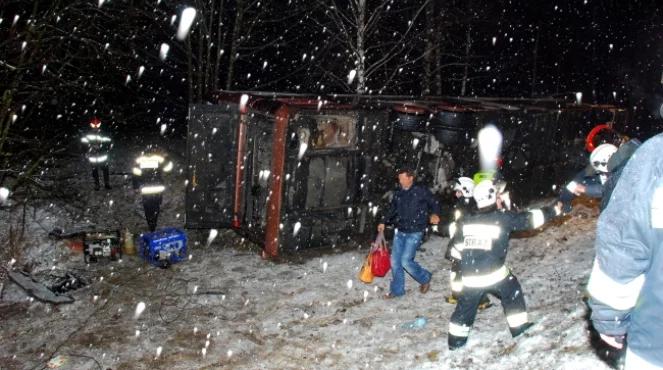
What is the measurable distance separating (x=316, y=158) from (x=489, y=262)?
359 centimetres

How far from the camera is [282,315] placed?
625 cm

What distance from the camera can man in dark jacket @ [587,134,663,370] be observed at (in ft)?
6.96

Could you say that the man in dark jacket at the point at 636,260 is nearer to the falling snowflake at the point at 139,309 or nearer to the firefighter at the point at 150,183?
the falling snowflake at the point at 139,309

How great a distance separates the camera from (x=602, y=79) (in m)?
18.6

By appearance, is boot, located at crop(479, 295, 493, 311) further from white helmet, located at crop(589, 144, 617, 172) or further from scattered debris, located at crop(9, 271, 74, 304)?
scattered debris, located at crop(9, 271, 74, 304)

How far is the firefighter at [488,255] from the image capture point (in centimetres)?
462

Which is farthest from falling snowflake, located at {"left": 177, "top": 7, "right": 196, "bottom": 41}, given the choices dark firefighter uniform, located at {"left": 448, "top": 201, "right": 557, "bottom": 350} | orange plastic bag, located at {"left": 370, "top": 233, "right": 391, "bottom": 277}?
dark firefighter uniform, located at {"left": 448, "top": 201, "right": 557, "bottom": 350}

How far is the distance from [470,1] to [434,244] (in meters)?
11.3

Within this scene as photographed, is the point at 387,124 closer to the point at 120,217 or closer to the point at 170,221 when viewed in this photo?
the point at 170,221

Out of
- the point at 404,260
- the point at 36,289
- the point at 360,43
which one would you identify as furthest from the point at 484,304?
the point at 360,43

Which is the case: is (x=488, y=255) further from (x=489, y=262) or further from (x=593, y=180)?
(x=593, y=180)

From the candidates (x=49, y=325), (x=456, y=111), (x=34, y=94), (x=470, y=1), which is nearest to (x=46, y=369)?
(x=49, y=325)

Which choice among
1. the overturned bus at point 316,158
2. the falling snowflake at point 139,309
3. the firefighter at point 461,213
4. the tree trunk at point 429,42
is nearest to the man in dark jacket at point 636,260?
the firefighter at point 461,213

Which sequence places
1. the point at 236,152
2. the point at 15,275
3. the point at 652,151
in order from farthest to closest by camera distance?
1. the point at 236,152
2. the point at 15,275
3. the point at 652,151
